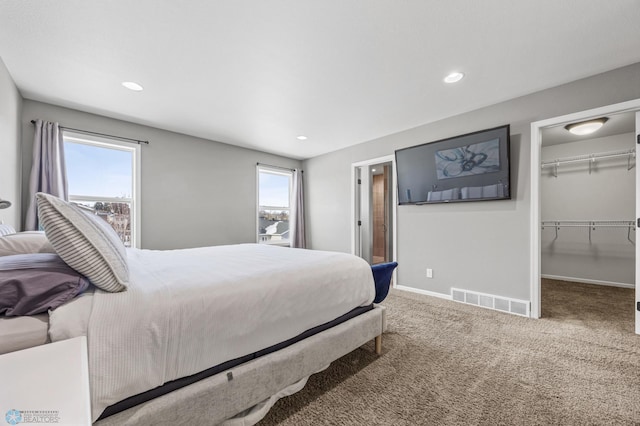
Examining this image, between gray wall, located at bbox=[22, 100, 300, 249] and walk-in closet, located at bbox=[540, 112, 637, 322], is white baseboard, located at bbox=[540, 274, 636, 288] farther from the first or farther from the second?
gray wall, located at bbox=[22, 100, 300, 249]

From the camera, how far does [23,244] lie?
4.59 ft

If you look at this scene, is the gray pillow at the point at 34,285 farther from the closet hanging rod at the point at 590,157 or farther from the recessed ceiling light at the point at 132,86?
the closet hanging rod at the point at 590,157

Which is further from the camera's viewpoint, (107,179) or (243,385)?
(107,179)

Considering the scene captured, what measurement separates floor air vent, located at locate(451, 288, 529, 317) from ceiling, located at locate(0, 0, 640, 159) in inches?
91.8

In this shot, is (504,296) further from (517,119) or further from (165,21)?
(165,21)

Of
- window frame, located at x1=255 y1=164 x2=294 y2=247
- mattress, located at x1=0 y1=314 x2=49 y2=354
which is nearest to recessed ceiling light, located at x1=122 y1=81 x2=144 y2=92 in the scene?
window frame, located at x1=255 y1=164 x2=294 y2=247

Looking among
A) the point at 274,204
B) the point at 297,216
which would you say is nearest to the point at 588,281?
the point at 297,216

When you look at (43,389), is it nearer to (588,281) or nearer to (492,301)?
(492,301)

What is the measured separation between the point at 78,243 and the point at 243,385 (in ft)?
3.18

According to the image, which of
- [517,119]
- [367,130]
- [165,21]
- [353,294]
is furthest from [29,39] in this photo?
[517,119]

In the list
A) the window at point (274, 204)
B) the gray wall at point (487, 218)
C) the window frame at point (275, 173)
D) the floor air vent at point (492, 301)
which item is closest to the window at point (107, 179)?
the window frame at point (275, 173)

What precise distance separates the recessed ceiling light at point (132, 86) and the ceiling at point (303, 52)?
3.6 inches

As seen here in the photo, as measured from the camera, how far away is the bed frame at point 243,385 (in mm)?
1046

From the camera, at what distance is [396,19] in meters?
1.83
